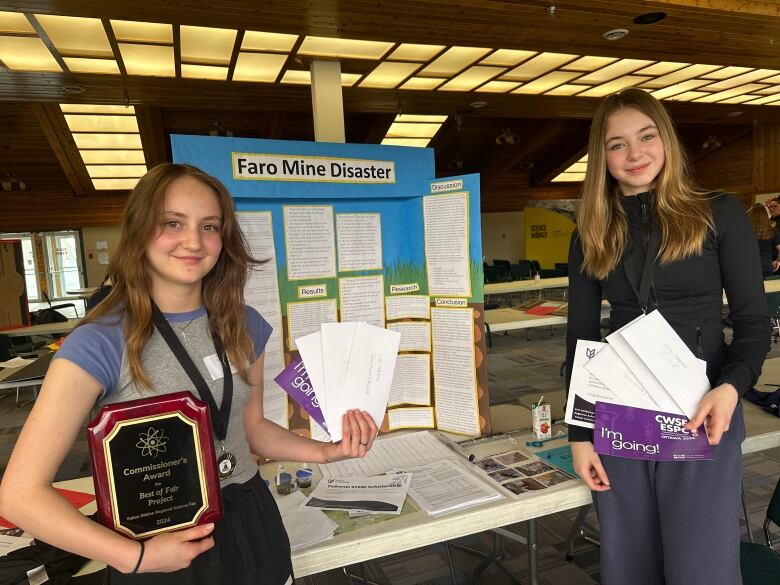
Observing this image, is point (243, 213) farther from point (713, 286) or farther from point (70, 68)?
point (70, 68)

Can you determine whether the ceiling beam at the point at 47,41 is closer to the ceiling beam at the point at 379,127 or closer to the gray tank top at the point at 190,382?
the gray tank top at the point at 190,382

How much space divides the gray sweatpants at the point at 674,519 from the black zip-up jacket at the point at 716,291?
0.14 metres

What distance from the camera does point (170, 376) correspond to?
3.13 feet

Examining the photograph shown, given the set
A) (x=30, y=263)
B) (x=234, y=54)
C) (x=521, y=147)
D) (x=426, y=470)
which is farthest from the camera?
(x=521, y=147)

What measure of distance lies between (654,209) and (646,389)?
44cm

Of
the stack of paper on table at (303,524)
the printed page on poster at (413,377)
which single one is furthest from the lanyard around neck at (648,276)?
the stack of paper on table at (303,524)

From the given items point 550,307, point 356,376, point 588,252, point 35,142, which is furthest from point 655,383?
point 35,142

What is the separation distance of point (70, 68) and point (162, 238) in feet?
21.4

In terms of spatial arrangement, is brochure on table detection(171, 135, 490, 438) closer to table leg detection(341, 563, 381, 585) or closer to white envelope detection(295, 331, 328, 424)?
white envelope detection(295, 331, 328, 424)

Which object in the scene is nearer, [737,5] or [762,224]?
[737,5]

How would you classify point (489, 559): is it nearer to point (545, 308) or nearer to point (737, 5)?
point (545, 308)

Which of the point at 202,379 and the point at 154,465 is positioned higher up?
the point at 202,379

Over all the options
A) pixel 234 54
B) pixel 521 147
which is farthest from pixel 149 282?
pixel 521 147

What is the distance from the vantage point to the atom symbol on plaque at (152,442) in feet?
2.68
